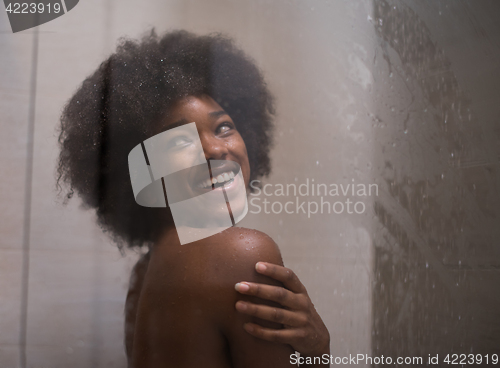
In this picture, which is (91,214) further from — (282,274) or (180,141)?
→ (282,274)

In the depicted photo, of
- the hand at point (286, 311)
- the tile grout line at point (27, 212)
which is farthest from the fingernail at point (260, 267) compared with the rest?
the tile grout line at point (27, 212)

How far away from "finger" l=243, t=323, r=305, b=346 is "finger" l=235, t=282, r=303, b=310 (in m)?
0.04

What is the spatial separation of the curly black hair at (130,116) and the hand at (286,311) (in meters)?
0.18

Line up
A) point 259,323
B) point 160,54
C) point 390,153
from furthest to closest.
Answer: point 390,153, point 160,54, point 259,323

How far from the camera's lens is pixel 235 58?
73cm

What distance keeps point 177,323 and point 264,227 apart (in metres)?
0.22

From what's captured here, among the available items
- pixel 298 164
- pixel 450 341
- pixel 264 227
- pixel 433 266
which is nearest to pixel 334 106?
pixel 298 164

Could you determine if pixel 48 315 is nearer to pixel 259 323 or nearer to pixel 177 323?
pixel 177 323

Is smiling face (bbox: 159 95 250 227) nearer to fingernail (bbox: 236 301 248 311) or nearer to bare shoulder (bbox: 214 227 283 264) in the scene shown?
bare shoulder (bbox: 214 227 283 264)

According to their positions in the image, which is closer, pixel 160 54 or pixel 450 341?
pixel 160 54

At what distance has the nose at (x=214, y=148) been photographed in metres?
0.64

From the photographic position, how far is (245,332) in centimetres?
58

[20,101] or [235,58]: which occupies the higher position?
[235,58]

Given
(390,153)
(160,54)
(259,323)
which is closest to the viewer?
(259,323)
